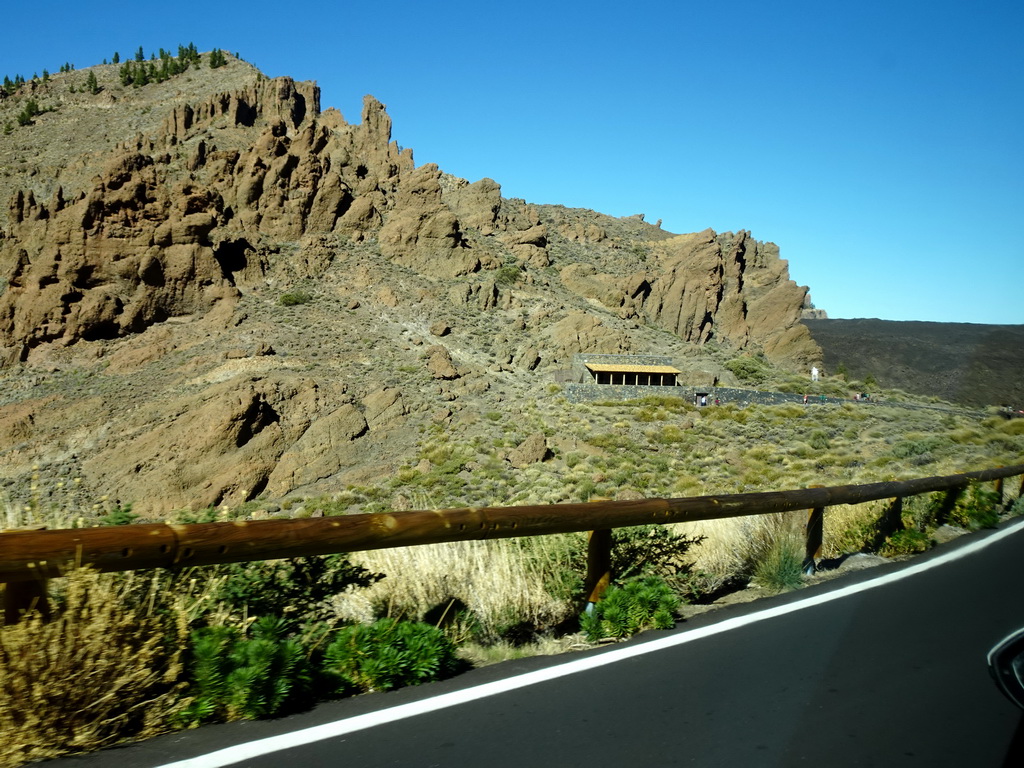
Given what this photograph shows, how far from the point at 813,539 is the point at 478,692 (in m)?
5.14

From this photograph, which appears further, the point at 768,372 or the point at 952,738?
the point at 768,372

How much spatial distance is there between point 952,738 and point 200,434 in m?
38.8

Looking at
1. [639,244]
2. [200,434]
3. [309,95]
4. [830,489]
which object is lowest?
[200,434]

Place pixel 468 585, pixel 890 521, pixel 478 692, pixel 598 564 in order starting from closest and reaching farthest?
1. pixel 478 692
2. pixel 598 564
3. pixel 468 585
4. pixel 890 521

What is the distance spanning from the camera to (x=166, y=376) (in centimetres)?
4762

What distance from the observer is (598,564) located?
6.13m

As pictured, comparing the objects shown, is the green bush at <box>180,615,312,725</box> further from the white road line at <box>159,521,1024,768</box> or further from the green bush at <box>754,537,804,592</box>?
the green bush at <box>754,537,804,592</box>

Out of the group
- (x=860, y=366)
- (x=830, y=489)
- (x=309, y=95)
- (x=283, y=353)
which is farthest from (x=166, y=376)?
(x=860, y=366)

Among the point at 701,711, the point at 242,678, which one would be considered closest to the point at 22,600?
the point at 242,678

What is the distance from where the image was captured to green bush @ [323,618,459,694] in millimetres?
4559

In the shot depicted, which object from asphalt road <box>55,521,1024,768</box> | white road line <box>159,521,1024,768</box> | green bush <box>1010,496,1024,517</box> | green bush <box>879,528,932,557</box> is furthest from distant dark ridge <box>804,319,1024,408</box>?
asphalt road <box>55,521,1024,768</box>

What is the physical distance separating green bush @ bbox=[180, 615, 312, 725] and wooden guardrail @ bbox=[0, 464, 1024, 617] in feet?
1.55

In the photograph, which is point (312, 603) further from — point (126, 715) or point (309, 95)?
point (309, 95)

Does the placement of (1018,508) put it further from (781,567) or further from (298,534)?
(298,534)
